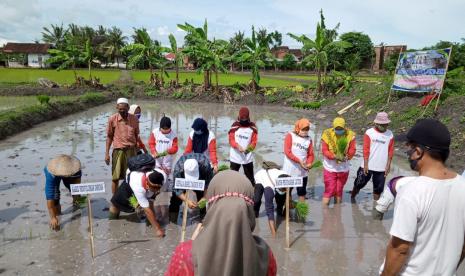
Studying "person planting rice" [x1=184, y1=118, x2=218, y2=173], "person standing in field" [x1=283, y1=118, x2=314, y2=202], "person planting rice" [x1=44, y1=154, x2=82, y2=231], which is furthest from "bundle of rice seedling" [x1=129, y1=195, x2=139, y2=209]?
"person standing in field" [x1=283, y1=118, x2=314, y2=202]

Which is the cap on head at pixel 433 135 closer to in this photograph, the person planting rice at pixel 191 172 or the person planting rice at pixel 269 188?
the person planting rice at pixel 269 188

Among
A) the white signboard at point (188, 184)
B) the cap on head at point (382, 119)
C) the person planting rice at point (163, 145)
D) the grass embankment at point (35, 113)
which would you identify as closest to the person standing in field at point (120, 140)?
the person planting rice at point (163, 145)

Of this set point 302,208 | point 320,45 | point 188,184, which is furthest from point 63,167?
point 320,45

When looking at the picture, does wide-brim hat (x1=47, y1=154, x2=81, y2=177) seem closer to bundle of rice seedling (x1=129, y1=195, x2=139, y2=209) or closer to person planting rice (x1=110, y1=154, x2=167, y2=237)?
person planting rice (x1=110, y1=154, x2=167, y2=237)

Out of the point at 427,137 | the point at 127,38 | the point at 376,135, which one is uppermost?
the point at 127,38

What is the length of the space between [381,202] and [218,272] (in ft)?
12.5

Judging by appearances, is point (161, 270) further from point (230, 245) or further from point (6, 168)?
point (6, 168)

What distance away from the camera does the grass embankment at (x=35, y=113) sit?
12453 mm

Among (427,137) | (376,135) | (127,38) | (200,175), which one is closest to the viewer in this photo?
(427,137)

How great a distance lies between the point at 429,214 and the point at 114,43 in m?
64.7

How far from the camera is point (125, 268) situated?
173 inches

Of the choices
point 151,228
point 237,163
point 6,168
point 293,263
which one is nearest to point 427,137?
point 293,263

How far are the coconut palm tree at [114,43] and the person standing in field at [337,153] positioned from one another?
57065 mm

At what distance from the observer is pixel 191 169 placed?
5.17 metres
